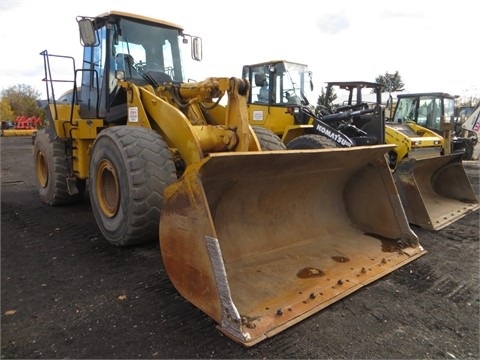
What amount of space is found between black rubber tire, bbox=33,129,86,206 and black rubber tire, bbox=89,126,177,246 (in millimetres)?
2143

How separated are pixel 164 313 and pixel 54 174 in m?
3.89

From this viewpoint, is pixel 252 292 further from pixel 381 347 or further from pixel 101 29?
pixel 101 29

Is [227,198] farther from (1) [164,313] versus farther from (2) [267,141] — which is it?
(2) [267,141]

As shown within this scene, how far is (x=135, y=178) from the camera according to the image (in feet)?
12.0

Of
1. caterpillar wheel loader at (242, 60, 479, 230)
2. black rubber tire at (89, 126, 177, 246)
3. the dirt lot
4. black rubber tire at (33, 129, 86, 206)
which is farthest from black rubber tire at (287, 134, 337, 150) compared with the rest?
black rubber tire at (33, 129, 86, 206)

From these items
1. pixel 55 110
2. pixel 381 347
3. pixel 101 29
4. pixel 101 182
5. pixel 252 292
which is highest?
pixel 101 29

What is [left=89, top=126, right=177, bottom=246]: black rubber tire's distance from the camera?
368 centimetres

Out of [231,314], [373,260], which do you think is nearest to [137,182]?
[231,314]

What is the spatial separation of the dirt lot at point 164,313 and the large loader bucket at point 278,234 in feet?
0.52

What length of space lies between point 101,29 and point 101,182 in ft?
6.86

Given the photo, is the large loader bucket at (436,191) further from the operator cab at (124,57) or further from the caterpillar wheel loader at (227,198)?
the operator cab at (124,57)

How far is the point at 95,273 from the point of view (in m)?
3.62

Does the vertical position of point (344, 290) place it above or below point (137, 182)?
below

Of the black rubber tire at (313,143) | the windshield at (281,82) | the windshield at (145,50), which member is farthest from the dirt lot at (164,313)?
the windshield at (281,82)
